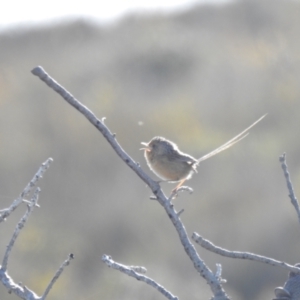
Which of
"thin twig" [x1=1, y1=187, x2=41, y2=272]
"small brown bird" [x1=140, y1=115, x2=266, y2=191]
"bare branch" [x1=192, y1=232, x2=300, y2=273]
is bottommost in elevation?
"thin twig" [x1=1, y1=187, x2=41, y2=272]

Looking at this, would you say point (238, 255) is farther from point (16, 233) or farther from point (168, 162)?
point (168, 162)

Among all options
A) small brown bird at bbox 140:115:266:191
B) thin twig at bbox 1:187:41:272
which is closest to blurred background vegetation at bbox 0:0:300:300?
small brown bird at bbox 140:115:266:191

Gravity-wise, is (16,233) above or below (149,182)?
below

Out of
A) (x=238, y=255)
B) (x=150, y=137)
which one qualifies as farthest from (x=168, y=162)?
(x=150, y=137)

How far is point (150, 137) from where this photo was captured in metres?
17.5

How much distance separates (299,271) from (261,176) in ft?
44.8

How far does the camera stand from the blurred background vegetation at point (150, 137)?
537 inches

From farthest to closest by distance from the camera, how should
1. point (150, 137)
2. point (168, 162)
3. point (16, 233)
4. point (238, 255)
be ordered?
point (150, 137) < point (168, 162) < point (16, 233) < point (238, 255)

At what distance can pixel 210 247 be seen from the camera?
2.40 metres

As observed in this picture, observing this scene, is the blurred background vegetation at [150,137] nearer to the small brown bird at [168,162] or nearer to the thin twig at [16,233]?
the small brown bird at [168,162]

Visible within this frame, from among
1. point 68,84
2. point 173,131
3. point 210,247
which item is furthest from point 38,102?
point 210,247

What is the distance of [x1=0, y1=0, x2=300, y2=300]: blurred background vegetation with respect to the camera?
13641 mm

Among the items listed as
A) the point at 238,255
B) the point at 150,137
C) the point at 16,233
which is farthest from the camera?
the point at 150,137

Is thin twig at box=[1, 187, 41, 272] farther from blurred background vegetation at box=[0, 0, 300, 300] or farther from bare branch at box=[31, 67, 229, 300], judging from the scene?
blurred background vegetation at box=[0, 0, 300, 300]
